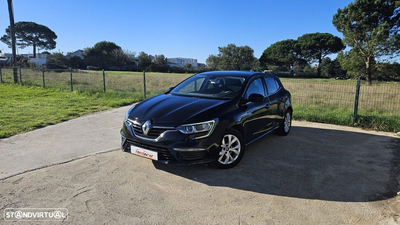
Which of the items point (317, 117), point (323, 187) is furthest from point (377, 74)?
point (323, 187)

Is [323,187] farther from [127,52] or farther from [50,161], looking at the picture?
[127,52]

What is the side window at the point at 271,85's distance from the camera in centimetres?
538

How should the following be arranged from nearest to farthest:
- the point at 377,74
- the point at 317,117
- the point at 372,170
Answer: the point at 372,170 < the point at 317,117 < the point at 377,74

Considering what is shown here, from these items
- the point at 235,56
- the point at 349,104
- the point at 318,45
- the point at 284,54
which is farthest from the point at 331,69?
the point at 349,104

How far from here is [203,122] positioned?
3580mm

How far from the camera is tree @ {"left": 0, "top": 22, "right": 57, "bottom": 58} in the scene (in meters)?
77.1

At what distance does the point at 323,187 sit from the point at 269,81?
2.72m

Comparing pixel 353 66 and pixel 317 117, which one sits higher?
pixel 353 66

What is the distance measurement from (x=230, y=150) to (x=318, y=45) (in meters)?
69.3

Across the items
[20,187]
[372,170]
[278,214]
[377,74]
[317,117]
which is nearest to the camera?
[278,214]

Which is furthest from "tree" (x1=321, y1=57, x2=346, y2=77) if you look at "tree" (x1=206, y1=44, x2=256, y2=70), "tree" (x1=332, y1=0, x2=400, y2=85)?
"tree" (x1=332, y1=0, x2=400, y2=85)

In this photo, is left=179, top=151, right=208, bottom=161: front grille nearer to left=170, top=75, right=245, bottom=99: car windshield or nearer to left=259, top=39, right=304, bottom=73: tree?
left=170, top=75, right=245, bottom=99: car windshield

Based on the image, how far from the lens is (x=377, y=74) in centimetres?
3116

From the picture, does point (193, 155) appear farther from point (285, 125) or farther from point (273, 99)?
point (285, 125)
